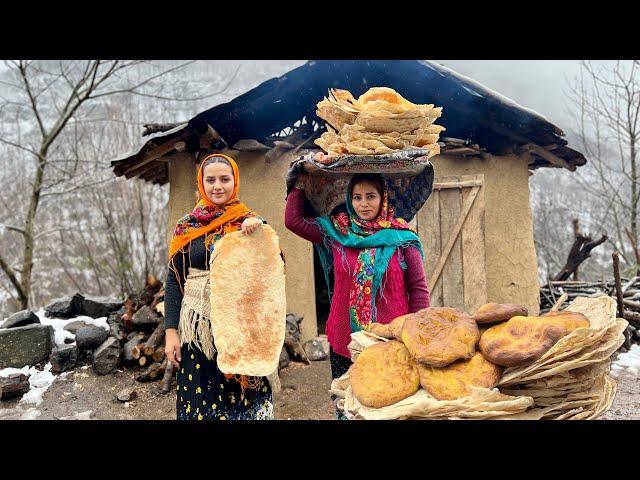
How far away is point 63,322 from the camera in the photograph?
591cm

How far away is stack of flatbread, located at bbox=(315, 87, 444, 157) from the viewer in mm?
1788

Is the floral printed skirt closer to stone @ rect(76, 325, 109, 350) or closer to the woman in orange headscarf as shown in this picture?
the woman in orange headscarf

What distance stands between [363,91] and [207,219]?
12.0ft

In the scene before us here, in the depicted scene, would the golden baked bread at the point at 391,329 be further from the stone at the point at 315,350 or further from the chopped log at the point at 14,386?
the chopped log at the point at 14,386

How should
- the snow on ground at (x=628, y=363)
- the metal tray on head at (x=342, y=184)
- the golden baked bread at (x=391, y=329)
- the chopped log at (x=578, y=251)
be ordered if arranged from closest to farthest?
1. the golden baked bread at (x=391, y=329)
2. the metal tray on head at (x=342, y=184)
3. the snow on ground at (x=628, y=363)
4. the chopped log at (x=578, y=251)

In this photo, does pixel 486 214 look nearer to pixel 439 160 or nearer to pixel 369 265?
pixel 439 160

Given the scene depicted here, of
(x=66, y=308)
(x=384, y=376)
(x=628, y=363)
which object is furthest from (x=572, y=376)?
(x=66, y=308)

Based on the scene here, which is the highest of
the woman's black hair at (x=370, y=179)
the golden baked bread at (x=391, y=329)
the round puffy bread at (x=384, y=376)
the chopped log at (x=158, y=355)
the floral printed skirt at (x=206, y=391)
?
the woman's black hair at (x=370, y=179)

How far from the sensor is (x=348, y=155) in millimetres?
1831

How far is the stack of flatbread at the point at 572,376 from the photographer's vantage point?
1.02 meters

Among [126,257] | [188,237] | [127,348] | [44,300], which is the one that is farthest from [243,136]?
[44,300]

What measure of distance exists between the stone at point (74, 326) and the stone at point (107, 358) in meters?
0.84

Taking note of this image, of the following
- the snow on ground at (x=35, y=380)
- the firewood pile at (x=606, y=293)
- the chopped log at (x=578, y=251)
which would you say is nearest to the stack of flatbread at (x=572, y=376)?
the snow on ground at (x=35, y=380)

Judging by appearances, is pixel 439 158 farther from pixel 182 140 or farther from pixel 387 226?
pixel 387 226
